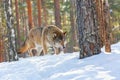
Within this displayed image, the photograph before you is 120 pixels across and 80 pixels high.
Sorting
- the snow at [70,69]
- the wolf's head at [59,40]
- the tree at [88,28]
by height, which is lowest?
the wolf's head at [59,40]

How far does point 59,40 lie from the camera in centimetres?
1276

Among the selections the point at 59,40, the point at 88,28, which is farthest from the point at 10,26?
the point at 88,28

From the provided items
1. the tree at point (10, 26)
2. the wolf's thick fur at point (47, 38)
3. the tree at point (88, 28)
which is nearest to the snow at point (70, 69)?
the tree at point (88, 28)

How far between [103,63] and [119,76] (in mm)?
955

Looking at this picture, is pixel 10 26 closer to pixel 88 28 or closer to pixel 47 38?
pixel 47 38

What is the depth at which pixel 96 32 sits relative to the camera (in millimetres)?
7949

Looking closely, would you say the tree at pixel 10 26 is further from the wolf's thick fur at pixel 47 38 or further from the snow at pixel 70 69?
the wolf's thick fur at pixel 47 38

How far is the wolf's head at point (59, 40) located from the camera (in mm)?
12641

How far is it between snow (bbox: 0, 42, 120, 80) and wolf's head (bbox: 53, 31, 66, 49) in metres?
4.19

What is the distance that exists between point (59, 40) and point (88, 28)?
16.3 ft

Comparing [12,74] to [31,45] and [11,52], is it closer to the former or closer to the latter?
[11,52]

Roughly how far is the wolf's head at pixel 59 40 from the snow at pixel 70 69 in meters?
4.19

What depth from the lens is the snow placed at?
250 inches

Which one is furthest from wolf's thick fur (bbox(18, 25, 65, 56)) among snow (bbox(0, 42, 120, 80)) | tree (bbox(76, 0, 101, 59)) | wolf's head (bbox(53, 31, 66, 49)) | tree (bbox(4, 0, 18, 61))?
tree (bbox(76, 0, 101, 59))
